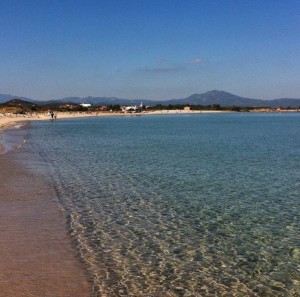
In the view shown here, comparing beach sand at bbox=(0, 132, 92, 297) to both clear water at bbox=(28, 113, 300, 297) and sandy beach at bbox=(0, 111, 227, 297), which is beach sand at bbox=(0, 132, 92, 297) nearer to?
sandy beach at bbox=(0, 111, 227, 297)

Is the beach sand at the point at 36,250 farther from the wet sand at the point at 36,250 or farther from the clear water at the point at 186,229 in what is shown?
the clear water at the point at 186,229

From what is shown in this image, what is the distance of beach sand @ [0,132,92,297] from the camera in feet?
24.2

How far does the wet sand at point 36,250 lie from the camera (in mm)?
7386

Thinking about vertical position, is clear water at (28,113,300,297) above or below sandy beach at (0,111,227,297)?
below

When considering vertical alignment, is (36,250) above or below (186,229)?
above

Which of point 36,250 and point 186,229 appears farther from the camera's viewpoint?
point 186,229

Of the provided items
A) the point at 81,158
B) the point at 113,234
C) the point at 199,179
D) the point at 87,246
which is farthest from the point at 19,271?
the point at 81,158

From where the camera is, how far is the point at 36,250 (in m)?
9.35

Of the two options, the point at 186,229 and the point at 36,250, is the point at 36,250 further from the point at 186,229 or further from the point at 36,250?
the point at 186,229

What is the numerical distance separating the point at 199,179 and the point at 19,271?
12127 mm

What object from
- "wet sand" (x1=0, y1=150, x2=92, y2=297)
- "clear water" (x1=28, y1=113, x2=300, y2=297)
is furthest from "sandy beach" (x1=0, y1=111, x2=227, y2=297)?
"clear water" (x1=28, y1=113, x2=300, y2=297)

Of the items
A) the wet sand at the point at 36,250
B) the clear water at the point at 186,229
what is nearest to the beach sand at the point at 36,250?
the wet sand at the point at 36,250

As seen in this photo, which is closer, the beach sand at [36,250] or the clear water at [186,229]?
the beach sand at [36,250]

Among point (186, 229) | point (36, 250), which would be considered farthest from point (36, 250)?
point (186, 229)
